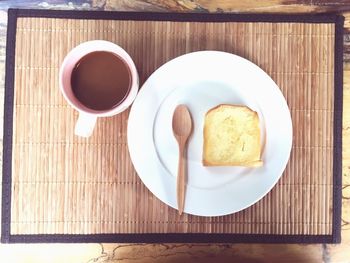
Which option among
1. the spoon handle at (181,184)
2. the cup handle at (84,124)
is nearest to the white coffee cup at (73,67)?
the cup handle at (84,124)

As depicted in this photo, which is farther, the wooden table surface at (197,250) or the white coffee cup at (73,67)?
the wooden table surface at (197,250)

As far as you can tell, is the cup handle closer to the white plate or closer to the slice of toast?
the white plate

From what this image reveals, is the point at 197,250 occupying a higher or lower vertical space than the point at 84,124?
lower

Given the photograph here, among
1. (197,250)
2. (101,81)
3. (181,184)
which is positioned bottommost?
(197,250)

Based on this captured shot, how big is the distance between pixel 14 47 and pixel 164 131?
0.98ft

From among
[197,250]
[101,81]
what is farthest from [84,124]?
[197,250]

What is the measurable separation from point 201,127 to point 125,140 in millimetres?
132

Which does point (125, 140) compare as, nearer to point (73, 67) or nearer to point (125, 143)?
point (125, 143)

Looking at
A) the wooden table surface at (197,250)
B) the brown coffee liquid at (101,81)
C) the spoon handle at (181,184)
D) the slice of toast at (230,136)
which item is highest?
the brown coffee liquid at (101,81)

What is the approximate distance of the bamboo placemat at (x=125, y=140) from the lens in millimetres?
792

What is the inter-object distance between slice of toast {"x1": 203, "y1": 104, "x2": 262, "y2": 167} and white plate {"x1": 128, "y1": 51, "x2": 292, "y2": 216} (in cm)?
2

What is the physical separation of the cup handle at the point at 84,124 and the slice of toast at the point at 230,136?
18 centimetres

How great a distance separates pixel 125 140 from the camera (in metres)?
0.79

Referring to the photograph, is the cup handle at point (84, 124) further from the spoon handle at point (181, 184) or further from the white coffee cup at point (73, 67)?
the spoon handle at point (181, 184)
